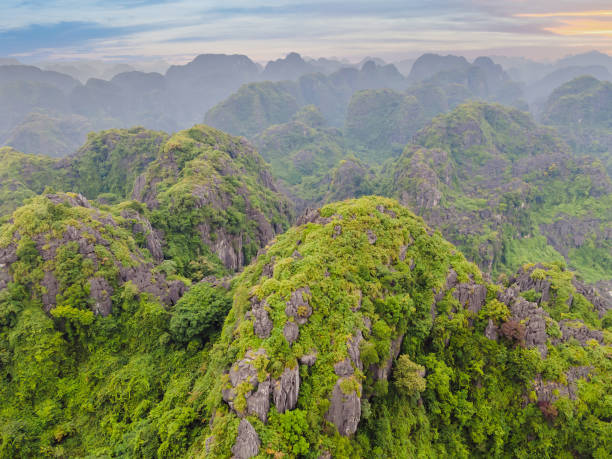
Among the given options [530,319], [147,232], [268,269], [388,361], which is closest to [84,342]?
[268,269]

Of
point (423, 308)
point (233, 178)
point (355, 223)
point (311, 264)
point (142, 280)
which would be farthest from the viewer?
point (233, 178)

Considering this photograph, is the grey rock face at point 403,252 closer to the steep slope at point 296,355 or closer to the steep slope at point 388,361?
the steep slope at point 296,355

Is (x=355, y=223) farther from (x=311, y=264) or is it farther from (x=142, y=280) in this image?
(x=142, y=280)

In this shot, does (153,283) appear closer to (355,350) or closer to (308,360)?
(308,360)

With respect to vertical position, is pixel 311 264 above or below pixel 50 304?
above

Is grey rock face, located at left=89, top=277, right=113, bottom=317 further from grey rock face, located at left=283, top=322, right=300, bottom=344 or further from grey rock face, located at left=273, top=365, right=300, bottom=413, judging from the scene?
grey rock face, located at left=273, top=365, right=300, bottom=413

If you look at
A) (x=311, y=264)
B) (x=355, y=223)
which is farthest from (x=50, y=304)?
(x=355, y=223)

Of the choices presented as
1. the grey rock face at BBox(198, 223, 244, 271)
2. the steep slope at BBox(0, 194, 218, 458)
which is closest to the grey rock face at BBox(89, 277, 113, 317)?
the steep slope at BBox(0, 194, 218, 458)
